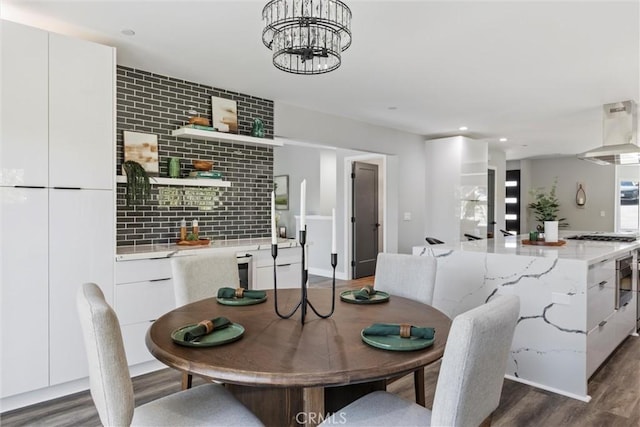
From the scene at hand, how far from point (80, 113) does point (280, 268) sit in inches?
81.3

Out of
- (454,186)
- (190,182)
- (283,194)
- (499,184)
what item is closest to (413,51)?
(190,182)

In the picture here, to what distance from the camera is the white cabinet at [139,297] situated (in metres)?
2.88

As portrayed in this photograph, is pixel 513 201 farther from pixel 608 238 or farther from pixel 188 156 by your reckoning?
pixel 188 156

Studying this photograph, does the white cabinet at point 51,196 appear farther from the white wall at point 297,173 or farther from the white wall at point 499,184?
the white wall at point 499,184

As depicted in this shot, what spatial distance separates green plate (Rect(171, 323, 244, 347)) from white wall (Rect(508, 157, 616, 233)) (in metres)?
9.88

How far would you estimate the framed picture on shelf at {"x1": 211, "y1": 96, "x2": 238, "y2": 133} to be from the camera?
3980 mm

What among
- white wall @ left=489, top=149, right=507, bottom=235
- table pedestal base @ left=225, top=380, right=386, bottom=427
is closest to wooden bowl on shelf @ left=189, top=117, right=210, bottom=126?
table pedestal base @ left=225, top=380, right=386, bottom=427

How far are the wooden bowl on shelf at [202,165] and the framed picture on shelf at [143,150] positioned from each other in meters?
0.33

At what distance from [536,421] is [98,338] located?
2.37m

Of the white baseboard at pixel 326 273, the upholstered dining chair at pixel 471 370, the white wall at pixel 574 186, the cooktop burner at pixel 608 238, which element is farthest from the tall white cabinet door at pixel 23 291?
the white wall at pixel 574 186

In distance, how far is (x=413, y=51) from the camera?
3.07 meters

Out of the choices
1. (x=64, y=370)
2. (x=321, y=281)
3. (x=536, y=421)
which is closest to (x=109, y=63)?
(x=64, y=370)

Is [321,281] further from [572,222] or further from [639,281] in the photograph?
[572,222]

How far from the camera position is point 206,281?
Result: 8.13 feet
